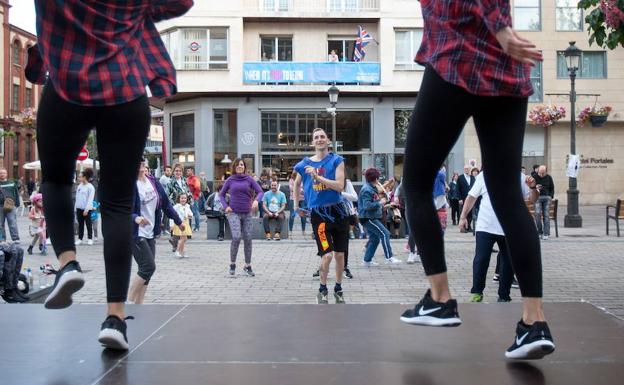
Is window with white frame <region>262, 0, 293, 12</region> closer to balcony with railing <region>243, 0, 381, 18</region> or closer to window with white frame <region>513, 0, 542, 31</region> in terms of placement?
balcony with railing <region>243, 0, 381, 18</region>

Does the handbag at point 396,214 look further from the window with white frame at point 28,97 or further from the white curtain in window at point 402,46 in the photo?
the window with white frame at point 28,97

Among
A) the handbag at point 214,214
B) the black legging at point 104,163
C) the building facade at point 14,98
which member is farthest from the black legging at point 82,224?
the building facade at point 14,98

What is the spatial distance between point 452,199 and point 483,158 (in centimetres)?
2071

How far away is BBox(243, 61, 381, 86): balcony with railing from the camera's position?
32.9m

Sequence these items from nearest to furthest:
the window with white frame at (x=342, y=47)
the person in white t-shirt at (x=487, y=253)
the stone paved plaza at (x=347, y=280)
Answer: the person in white t-shirt at (x=487, y=253), the stone paved plaza at (x=347, y=280), the window with white frame at (x=342, y=47)

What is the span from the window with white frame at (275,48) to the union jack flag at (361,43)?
346 centimetres

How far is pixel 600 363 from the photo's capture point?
2.64 meters

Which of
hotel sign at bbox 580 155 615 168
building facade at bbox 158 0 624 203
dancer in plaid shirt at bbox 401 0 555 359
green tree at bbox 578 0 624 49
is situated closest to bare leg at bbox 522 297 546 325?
dancer in plaid shirt at bbox 401 0 555 359

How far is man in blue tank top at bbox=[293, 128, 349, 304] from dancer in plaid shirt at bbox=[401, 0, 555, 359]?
579 cm

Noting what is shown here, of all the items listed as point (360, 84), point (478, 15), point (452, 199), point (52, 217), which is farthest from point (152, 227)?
point (360, 84)

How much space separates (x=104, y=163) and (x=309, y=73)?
100ft

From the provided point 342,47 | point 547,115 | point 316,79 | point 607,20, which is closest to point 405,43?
point 342,47

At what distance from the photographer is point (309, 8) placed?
33469mm

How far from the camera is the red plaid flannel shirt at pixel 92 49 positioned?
267 cm
